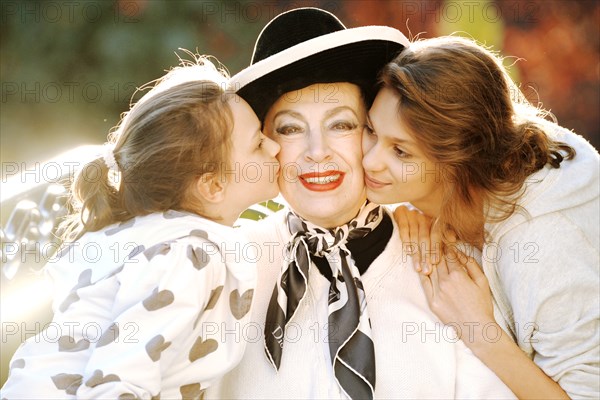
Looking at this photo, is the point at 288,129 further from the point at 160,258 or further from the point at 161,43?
the point at 161,43

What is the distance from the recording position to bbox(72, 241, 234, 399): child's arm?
2.25 metres

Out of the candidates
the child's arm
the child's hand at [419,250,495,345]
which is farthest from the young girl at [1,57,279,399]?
the child's hand at [419,250,495,345]

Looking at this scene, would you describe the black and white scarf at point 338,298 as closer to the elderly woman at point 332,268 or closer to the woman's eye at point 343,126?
the elderly woman at point 332,268

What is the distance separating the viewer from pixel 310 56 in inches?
108

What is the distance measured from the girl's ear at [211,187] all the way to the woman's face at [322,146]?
9.1 inches

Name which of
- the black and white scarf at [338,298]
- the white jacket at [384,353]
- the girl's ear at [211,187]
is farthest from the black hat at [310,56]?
the white jacket at [384,353]

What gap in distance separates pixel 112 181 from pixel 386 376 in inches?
42.2

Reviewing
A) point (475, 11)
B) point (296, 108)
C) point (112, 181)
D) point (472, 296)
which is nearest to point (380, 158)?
point (296, 108)

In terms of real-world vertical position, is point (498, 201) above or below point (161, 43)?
below

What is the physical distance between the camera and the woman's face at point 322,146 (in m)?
2.82

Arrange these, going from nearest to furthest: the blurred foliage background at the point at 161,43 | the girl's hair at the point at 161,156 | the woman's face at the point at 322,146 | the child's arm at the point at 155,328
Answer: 1. the child's arm at the point at 155,328
2. the girl's hair at the point at 161,156
3. the woman's face at the point at 322,146
4. the blurred foliage background at the point at 161,43

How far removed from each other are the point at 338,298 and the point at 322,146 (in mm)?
495

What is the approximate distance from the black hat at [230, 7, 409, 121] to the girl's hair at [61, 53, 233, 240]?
0.41 ft

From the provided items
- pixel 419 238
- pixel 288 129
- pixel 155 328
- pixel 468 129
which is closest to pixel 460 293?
pixel 419 238
